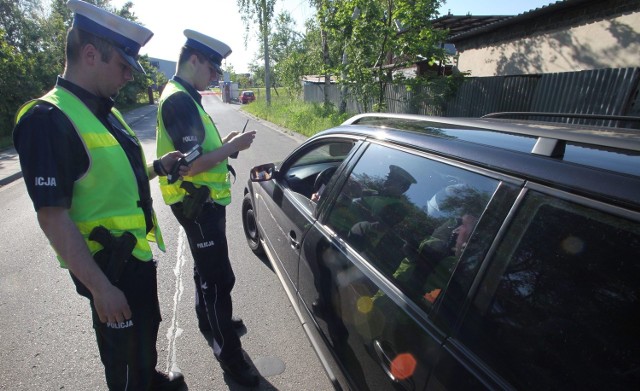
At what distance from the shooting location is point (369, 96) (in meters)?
9.45

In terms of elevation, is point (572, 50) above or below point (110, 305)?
above

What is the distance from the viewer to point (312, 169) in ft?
11.1

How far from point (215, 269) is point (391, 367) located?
1333 mm

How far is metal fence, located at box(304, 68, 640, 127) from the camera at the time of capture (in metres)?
5.37

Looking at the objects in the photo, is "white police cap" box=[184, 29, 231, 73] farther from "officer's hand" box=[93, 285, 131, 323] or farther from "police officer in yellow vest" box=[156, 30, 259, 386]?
"officer's hand" box=[93, 285, 131, 323]

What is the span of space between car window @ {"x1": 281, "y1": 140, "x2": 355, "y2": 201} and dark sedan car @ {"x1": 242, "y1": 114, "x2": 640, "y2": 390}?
98 centimetres

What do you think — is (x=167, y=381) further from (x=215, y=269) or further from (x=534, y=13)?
(x=534, y=13)

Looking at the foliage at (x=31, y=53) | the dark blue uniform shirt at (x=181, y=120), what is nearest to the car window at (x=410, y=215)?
the dark blue uniform shirt at (x=181, y=120)

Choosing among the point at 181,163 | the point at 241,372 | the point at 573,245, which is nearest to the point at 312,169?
the point at 181,163

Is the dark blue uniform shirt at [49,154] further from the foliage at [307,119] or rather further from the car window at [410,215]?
the foliage at [307,119]

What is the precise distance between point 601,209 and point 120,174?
5.70 feet

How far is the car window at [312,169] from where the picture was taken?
9.66 feet

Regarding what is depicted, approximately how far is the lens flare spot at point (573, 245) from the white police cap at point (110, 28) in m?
1.80

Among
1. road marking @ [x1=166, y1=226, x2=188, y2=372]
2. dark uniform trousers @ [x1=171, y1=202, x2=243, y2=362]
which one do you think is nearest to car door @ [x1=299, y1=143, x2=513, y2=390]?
dark uniform trousers @ [x1=171, y1=202, x2=243, y2=362]
